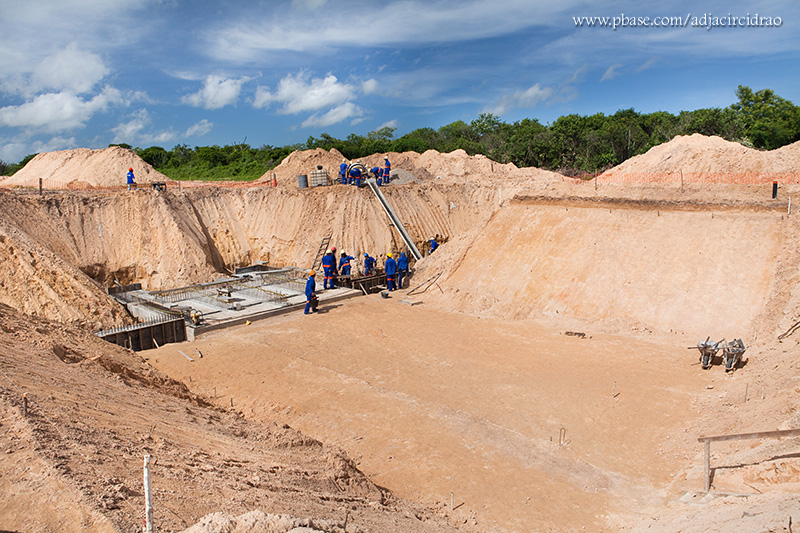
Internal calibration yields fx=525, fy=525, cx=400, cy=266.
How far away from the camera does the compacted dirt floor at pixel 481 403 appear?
809 cm

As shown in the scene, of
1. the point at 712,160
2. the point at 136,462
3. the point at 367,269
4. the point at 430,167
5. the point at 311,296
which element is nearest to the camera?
the point at 136,462

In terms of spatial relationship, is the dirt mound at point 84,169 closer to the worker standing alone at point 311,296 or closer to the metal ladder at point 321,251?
the metal ladder at point 321,251

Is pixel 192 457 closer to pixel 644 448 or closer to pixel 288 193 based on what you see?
pixel 644 448

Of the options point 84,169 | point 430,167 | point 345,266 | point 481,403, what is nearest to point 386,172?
point 430,167

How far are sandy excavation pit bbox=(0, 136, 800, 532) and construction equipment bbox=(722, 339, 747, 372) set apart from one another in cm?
23

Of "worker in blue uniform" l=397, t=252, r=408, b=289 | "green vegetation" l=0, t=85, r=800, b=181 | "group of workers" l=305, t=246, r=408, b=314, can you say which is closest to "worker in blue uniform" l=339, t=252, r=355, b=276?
"group of workers" l=305, t=246, r=408, b=314

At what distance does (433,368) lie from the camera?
44.0 feet

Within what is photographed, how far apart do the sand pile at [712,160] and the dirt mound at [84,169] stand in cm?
2830

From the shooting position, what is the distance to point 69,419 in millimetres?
6152

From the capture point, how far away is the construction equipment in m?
12.1

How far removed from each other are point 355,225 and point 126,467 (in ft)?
67.6

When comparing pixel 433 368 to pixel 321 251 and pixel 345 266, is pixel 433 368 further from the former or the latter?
pixel 321 251

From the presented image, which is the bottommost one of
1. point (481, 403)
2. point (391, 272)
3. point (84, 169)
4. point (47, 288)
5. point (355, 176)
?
point (481, 403)

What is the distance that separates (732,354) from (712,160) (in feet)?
50.9
